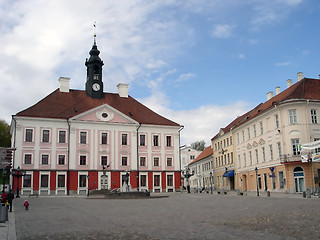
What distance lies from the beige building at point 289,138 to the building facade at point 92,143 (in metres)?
15.4

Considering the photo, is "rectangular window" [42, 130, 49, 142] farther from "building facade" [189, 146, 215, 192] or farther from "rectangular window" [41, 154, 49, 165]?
"building facade" [189, 146, 215, 192]

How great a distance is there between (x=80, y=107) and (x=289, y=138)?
29340mm

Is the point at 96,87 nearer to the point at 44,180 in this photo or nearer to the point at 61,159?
the point at 61,159

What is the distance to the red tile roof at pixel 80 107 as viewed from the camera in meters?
50.2

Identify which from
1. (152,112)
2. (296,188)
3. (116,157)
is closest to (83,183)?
(116,157)

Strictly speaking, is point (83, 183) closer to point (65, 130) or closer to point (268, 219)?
point (65, 130)

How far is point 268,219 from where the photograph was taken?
12.9 meters

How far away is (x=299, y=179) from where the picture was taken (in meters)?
37.1

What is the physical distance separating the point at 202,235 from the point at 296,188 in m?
31.0

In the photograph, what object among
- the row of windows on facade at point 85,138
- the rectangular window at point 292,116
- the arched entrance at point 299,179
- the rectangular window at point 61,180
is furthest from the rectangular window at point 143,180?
the rectangular window at point 292,116

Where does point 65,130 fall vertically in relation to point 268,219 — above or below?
above

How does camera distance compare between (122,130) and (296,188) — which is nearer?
(296,188)

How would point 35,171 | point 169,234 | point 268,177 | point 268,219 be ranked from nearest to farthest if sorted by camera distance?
point 169,234 → point 268,219 → point 268,177 → point 35,171

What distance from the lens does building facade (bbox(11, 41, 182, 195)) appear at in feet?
158
